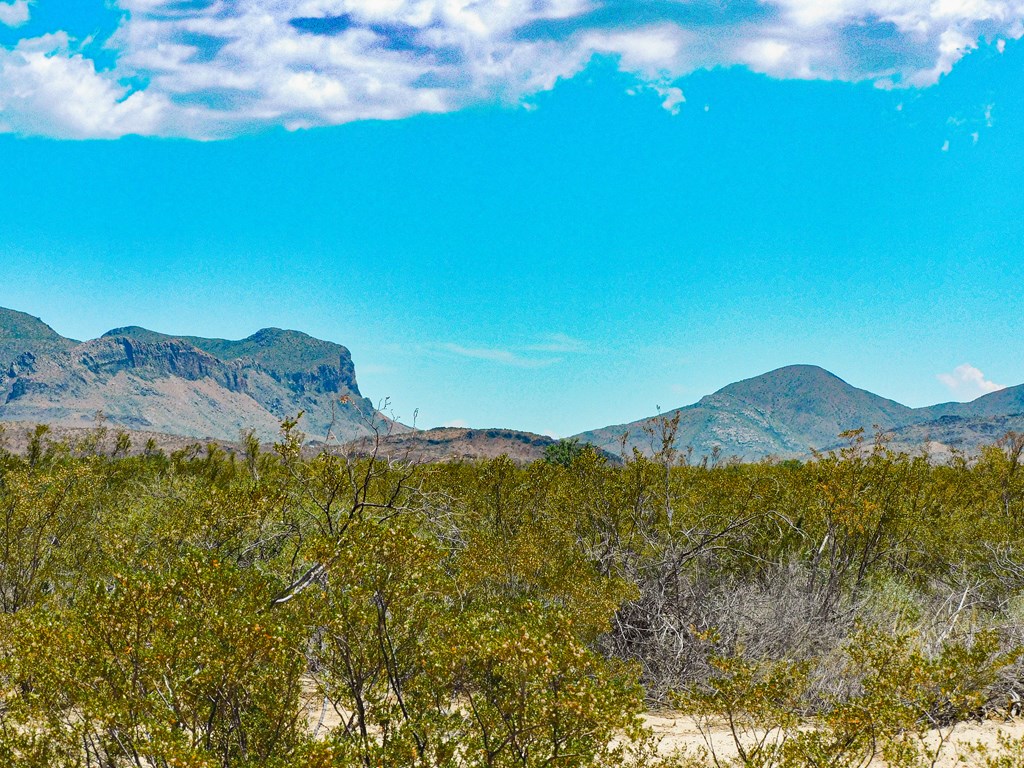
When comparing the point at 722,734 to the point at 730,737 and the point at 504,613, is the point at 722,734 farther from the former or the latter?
the point at 504,613

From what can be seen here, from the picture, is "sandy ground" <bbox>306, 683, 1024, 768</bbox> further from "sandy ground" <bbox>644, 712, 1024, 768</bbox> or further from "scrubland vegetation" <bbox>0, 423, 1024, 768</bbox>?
"scrubland vegetation" <bbox>0, 423, 1024, 768</bbox>

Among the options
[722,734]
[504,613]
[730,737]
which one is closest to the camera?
[504,613]

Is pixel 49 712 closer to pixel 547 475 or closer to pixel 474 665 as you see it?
pixel 474 665

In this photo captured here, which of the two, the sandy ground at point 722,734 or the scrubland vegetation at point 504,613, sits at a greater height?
the scrubland vegetation at point 504,613

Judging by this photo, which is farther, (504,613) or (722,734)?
(722,734)

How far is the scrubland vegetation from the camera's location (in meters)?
6.30

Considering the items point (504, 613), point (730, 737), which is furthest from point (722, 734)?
point (504, 613)

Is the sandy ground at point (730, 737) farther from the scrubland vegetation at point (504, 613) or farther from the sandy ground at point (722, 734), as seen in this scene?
the scrubland vegetation at point (504, 613)

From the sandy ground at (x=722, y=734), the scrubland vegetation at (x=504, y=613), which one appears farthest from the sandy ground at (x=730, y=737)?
the scrubland vegetation at (x=504, y=613)

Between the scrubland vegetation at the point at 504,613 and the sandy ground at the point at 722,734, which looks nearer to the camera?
the scrubland vegetation at the point at 504,613

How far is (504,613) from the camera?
8.27m

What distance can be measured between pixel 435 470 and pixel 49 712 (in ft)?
51.3

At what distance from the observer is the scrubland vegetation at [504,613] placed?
20.7 ft

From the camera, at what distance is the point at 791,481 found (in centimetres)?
1920
